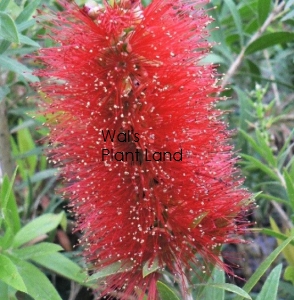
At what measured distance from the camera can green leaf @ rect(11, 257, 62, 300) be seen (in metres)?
1.29

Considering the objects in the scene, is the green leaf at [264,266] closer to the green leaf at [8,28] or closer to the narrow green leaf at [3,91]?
the green leaf at [8,28]

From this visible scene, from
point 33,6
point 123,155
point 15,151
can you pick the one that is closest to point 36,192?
point 15,151

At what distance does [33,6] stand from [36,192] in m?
0.84

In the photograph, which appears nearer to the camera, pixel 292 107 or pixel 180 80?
pixel 180 80

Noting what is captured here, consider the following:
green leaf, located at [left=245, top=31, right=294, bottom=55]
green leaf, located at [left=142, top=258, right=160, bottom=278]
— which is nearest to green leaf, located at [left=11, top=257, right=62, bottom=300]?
green leaf, located at [left=142, top=258, right=160, bottom=278]

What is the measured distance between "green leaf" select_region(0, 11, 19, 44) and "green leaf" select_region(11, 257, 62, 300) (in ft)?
1.74

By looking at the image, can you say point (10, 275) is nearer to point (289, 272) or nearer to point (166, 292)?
point (166, 292)

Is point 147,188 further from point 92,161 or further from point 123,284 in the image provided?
point 123,284

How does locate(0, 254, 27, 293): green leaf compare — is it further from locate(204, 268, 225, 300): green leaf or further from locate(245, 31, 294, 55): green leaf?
locate(245, 31, 294, 55): green leaf

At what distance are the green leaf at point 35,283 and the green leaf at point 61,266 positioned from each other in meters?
0.10

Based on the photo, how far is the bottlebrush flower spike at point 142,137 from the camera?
3.80 feet

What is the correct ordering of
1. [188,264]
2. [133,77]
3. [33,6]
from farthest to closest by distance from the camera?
1. [33,6]
2. [188,264]
3. [133,77]

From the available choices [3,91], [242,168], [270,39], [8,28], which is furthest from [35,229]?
[270,39]

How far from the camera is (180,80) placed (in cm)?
117
